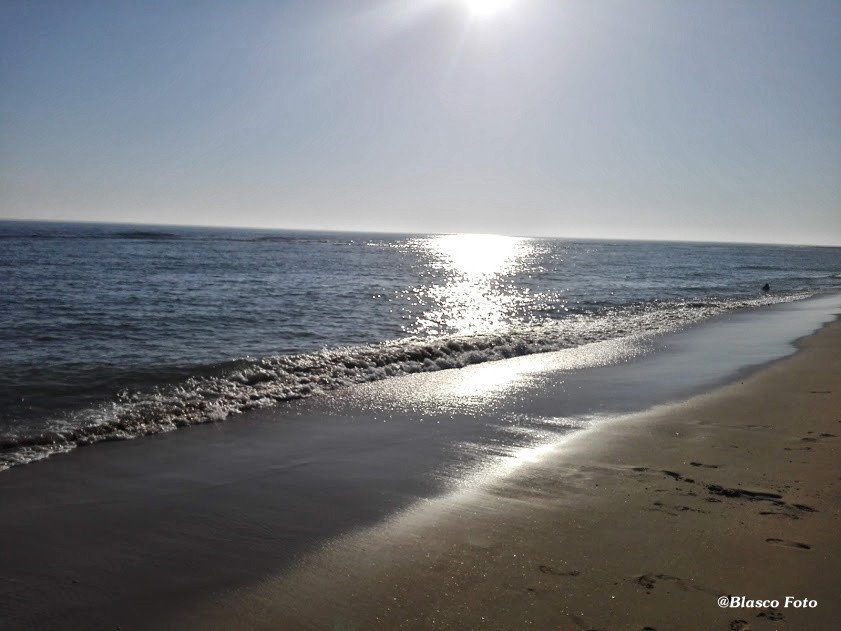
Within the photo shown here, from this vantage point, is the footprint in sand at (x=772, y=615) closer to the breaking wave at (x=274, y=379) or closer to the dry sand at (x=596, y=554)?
the dry sand at (x=596, y=554)

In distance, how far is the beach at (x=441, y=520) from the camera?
13.2 feet

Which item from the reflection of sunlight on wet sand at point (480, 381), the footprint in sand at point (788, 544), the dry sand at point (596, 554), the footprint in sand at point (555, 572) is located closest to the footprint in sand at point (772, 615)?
the dry sand at point (596, 554)

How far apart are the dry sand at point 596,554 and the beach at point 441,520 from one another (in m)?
0.02

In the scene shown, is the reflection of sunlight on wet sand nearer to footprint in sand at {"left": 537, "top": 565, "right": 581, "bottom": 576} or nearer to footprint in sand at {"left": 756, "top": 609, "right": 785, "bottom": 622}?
footprint in sand at {"left": 537, "top": 565, "right": 581, "bottom": 576}

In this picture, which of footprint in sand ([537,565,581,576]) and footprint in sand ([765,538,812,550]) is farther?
footprint in sand ([765,538,812,550])

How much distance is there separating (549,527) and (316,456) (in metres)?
3.31

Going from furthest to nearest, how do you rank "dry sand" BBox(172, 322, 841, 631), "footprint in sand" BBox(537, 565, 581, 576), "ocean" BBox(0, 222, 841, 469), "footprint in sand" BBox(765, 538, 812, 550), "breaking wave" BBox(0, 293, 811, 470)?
"ocean" BBox(0, 222, 841, 469) → "breaking wave" BBox(0, 293, 811, 470) → "footprint in sand" BBox(765, 538, 812, 550) → "footprint in sand" BBox(537, 565, 581, 576) → "dry sand" BBox(172, 322, 841, 631)

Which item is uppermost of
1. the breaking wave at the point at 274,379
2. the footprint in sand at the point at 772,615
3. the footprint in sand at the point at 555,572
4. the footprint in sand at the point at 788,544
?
the footprint in sand at the point at 788,544

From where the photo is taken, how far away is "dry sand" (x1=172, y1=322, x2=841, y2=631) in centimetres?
389

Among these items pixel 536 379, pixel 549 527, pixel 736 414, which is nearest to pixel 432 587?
pixel 549 527

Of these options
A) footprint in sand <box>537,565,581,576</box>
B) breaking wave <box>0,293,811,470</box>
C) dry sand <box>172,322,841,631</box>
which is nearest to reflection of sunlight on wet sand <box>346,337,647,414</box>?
breaking wave <box>0,293,811,470</box>

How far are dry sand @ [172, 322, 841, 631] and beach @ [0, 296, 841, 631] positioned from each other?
0.02 meters

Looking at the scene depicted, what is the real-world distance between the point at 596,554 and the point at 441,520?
1.44m

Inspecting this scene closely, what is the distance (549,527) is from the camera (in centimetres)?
518
